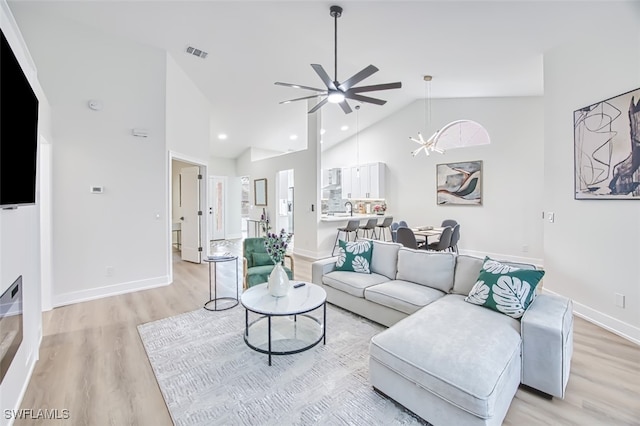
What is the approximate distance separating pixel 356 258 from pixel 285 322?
1.12m

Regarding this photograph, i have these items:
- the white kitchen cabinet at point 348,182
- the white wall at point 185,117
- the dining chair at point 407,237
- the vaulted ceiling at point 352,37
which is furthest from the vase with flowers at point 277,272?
the white kitchen cabinet at point 348,182

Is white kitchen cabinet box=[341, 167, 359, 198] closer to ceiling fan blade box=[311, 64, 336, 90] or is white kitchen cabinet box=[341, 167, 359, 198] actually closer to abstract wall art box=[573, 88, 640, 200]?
ceiling fan blade box=[311, 64, 336, 90]

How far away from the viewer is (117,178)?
3.99 metres

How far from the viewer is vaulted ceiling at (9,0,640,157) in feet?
10.1

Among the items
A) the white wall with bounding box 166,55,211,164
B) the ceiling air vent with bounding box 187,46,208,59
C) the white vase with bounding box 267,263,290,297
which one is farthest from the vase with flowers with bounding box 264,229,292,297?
the ceiling air vent with bounding box 187,46,208,59

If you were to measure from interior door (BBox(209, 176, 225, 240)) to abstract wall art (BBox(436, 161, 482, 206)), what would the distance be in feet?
21.4

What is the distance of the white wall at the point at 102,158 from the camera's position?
357cm

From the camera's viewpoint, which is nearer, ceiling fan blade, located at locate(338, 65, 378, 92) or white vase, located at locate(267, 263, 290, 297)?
white vase, located at locate(267, 263, 290, 297)

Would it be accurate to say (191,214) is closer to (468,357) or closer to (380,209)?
(380,209)

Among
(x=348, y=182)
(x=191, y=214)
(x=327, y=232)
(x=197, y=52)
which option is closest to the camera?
(x=197, y=52)

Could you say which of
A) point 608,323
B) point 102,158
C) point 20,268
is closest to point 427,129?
point 608,323

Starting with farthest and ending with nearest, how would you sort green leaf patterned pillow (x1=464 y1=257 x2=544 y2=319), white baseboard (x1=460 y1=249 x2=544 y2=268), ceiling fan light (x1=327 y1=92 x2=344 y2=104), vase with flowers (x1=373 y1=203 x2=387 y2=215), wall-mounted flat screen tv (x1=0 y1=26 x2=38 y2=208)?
vase with flowers (x1=373 y1=203 x2=387 y2=215) < white baseboard (x1=460 y1=249 x2=544 y2=268) < ceiling fan light (x1=327 y1=92 x2=344 y2=104) < green leaf patterned pillow (x1=464 y1=257 x2=544 y2=319) < wall-mounted flat screen tv (x1=0 y1=26 x2=38 y2=208)

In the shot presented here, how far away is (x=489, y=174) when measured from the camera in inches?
236

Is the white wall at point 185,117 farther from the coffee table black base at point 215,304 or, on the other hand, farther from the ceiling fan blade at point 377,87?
the ceiling fan blade at point 377,87
